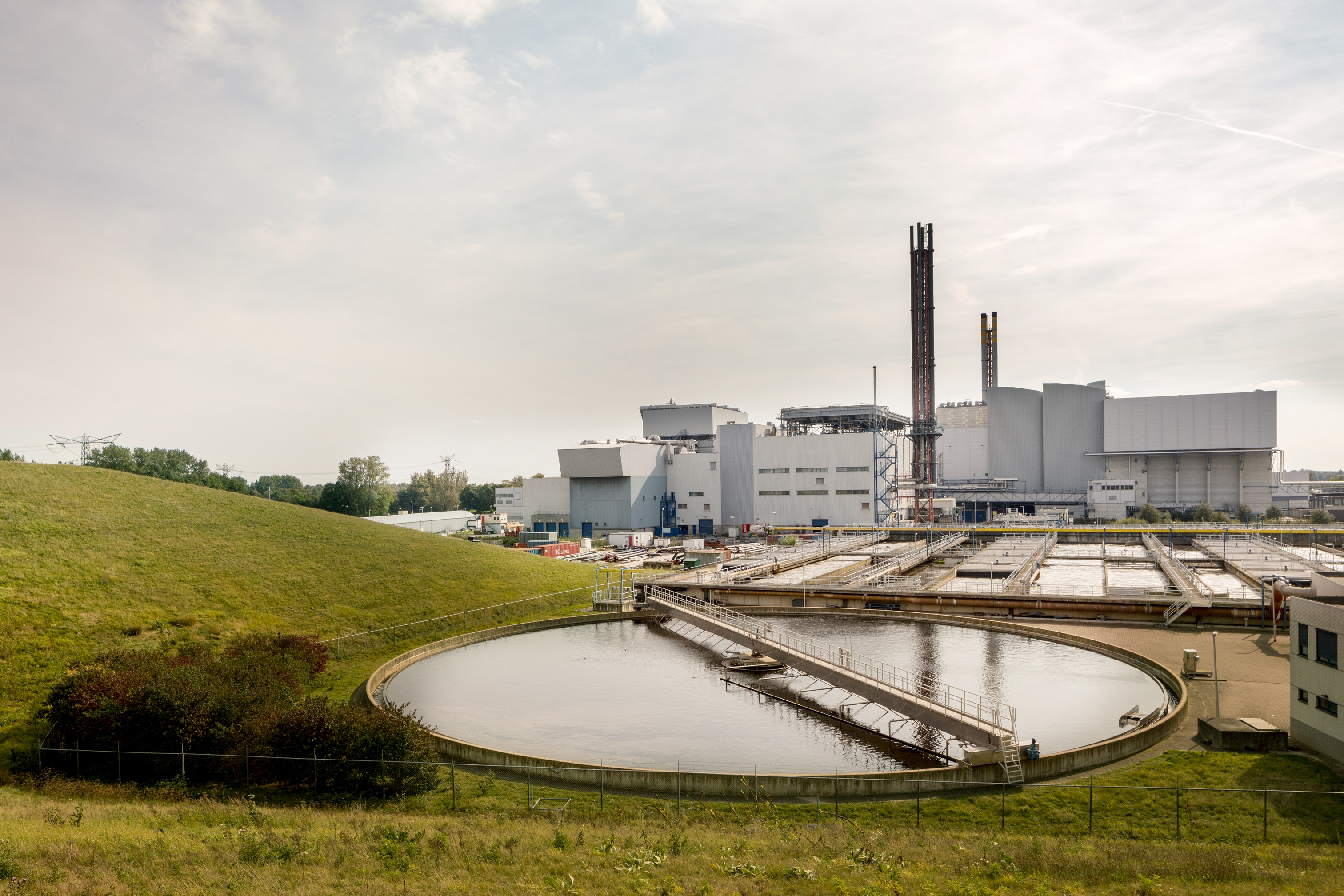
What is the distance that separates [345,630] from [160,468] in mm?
90363

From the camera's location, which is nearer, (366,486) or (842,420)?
(842,420)

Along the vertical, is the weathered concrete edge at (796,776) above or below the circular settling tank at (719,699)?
above

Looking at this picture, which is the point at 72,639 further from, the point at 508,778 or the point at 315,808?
the point at 508,778

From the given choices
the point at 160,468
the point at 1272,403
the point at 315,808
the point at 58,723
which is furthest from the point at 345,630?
the point at 1272,403

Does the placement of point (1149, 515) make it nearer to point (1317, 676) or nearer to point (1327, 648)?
point (1317, 676)

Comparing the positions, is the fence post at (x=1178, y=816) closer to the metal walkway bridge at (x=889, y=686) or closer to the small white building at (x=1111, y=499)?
the metal walkway bridge at (x=889, y=686)

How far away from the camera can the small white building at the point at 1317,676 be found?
20031 millimetres

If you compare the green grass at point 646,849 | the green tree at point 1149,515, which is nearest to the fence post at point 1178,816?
the green grass at point 646,849

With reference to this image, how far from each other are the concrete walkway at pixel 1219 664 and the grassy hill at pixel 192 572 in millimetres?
29152

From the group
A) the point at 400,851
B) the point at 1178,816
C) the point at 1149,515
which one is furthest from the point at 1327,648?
the point at 1149,515

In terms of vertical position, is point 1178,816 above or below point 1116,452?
below

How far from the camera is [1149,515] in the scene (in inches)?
4144

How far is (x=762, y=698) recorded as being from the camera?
2844cm

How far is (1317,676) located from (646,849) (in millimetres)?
18947
